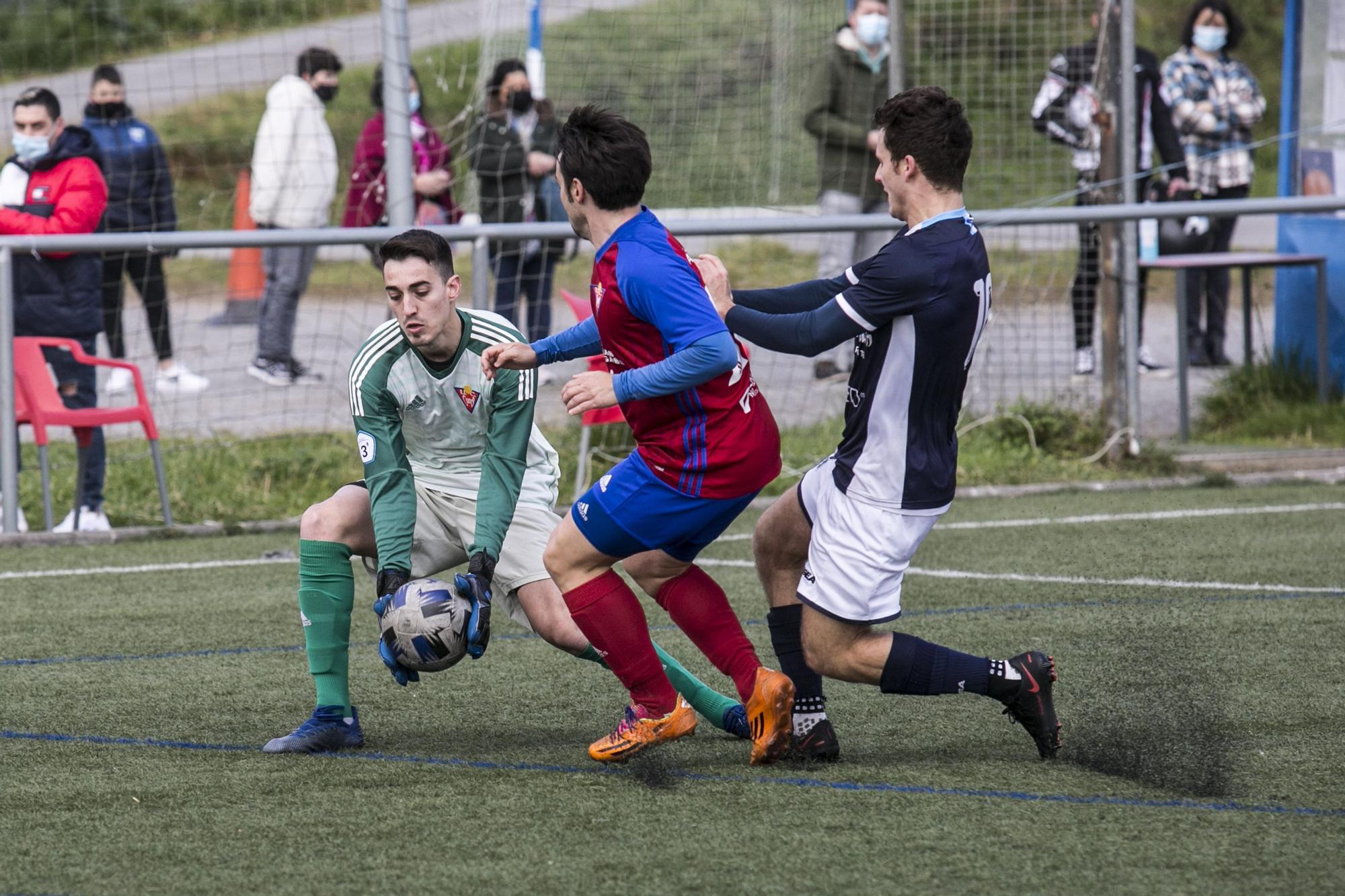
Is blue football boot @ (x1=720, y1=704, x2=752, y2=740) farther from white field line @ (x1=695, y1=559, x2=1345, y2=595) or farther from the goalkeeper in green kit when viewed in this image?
white field line @ (x1=695, y1=559, x2=1345, y2=595)

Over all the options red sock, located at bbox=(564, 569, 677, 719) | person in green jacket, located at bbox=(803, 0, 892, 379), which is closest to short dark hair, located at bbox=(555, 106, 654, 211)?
red sock, located at bbox=(564, 569, 677, 719)

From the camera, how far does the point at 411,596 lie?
432 cm

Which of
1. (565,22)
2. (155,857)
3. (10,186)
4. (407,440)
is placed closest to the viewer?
(155,857)

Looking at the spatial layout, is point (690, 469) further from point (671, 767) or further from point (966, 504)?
point (966, 504)

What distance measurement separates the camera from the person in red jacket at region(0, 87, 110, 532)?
813 cm

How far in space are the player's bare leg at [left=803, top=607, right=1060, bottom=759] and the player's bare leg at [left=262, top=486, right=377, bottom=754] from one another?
1.28 m

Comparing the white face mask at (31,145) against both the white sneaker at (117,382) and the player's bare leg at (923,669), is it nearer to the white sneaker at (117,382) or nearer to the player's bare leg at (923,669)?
the white sneaker at (117,382)

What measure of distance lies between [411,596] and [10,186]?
16.8 feet

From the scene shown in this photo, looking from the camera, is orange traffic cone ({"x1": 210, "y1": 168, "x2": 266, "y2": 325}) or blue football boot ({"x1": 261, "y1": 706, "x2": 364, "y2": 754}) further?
orange traffic cone ({"x1": 210, "y1": 168, "x2": 266, "y2": 325})

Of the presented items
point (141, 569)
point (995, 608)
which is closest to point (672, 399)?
point (995, 608)

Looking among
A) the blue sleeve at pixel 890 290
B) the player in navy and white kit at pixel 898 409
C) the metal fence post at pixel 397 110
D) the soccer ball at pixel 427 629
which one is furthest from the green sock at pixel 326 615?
the metal fence post at pixel 397 110

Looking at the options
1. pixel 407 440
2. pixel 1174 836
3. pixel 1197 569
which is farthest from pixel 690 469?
pixel 1197 569

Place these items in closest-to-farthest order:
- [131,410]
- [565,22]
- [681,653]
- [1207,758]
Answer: [1207,758], [681,653], [131,410], [565,22]

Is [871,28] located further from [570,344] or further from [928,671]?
[928,671]
